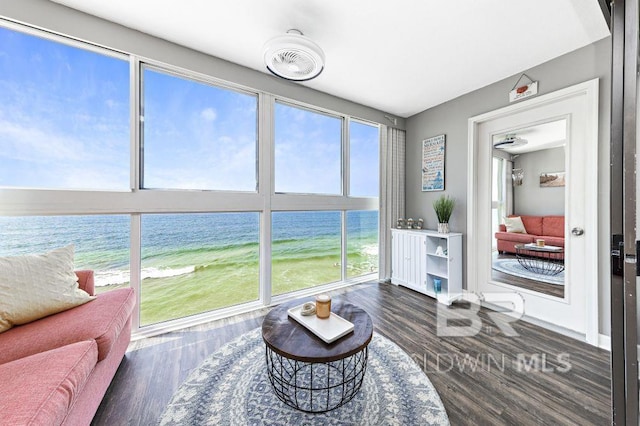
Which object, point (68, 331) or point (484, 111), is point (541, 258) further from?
point (68, 331)

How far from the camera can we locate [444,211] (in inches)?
124

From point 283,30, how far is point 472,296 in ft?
11.2

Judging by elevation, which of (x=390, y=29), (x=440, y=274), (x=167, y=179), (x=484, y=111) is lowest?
(x=440, y=274)

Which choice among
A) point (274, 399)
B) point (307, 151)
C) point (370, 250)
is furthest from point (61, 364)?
point (370, 250)

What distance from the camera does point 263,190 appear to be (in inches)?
109

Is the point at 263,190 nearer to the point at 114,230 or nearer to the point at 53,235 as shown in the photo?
the point at 114,230

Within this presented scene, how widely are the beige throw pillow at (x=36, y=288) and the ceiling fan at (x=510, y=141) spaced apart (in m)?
4.00

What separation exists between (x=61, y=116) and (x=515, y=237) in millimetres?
4393

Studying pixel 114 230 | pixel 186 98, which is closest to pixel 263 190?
pixel 186 98

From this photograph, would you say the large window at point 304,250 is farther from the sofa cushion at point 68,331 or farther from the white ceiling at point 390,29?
the white ceiling at point 390,29

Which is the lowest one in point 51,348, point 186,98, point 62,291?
point 51,348

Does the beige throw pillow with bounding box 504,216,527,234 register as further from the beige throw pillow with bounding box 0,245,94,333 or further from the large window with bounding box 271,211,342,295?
the beige throw pillow with bounding box 0,245,94,333

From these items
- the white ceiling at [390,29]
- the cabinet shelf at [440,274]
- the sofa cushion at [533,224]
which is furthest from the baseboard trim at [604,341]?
the white ceiling at [390,29]

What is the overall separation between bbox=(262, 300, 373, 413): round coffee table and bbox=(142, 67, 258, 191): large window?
159cm
